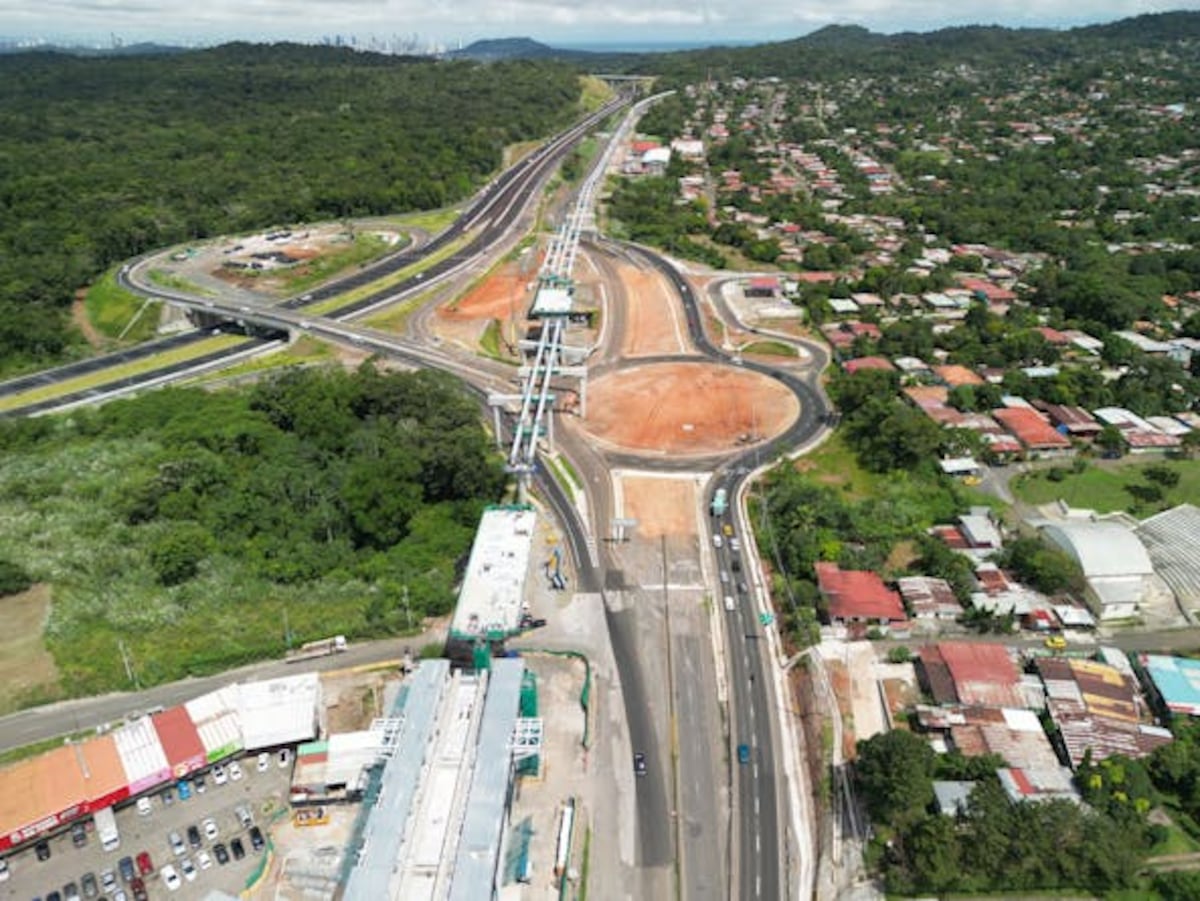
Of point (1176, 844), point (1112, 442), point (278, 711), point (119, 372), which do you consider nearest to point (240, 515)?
point (278, 711)

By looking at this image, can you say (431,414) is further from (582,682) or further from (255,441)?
(582,682)

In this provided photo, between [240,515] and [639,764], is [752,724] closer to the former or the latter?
[639,764]

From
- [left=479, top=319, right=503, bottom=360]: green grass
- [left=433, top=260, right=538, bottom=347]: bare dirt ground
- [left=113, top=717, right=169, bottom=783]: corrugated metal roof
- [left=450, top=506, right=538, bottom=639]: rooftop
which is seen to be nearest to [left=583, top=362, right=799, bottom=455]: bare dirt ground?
[left=479, top=319, right=503, bottom=360]: green grass

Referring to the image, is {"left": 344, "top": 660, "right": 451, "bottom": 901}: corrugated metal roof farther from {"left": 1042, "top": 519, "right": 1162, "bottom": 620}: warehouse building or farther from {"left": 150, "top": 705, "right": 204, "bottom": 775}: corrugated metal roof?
{"left": 1042, "top": 519, "right": 1162, "bottom": 620}: warehouse building

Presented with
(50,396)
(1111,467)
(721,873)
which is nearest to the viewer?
(721,873)

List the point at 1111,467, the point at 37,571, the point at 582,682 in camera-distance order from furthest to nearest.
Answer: the point at 1111,467 → the point at 37,571 → the point at 582,682

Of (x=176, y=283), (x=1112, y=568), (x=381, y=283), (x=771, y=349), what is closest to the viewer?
(x=1112, y=568)

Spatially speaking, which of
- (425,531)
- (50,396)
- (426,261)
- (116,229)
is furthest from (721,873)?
(116,229)
